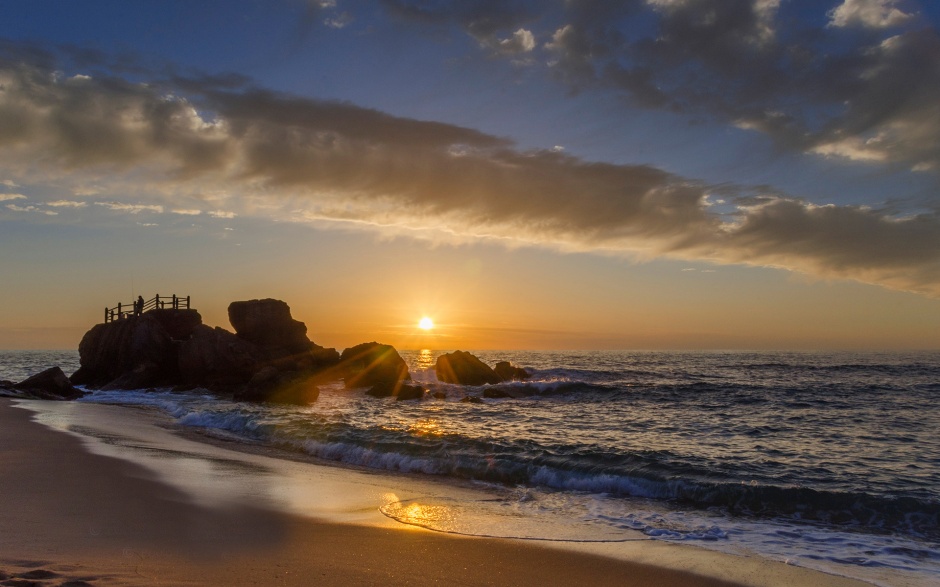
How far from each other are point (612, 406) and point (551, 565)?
78.7 feet

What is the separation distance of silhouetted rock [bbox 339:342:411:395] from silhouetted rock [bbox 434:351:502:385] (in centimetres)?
304

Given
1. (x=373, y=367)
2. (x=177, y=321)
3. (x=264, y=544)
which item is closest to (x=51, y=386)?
(x=177, y=321)

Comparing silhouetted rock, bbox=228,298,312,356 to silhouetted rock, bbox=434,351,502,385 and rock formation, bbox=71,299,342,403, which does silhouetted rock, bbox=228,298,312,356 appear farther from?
silhouetted rock, bbox=434,351,502,385

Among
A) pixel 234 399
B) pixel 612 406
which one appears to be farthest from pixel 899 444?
pixel 234 399

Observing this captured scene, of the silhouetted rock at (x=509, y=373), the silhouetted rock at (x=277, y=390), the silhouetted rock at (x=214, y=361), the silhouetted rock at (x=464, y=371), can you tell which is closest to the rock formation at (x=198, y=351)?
the silhouetted rock at (x=214, y=361)

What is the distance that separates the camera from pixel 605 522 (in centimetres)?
977

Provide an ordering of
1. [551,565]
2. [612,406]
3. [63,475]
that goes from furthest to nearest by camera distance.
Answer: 1. [612,406]
2. [63,475]
3. [551,565]

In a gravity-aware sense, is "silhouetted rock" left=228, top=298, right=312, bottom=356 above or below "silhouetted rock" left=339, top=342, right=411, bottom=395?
above

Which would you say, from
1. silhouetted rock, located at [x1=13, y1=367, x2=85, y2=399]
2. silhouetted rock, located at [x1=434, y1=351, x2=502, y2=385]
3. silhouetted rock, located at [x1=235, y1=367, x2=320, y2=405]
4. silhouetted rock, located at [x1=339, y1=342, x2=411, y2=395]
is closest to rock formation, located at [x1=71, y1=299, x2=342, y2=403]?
silhouetted rock, located at [x1=339, y1=342, x2=411, y2=395]

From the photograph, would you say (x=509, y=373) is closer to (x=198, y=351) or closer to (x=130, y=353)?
(x=198, y=351)

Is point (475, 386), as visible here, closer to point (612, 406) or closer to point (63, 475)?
point (612, 406)

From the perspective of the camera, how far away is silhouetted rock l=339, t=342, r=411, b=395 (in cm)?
4265

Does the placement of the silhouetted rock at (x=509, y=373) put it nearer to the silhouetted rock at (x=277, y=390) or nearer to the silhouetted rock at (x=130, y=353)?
the silhouetted rock at (x=277, y=390)

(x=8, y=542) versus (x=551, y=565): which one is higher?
(x=8, y=542)
